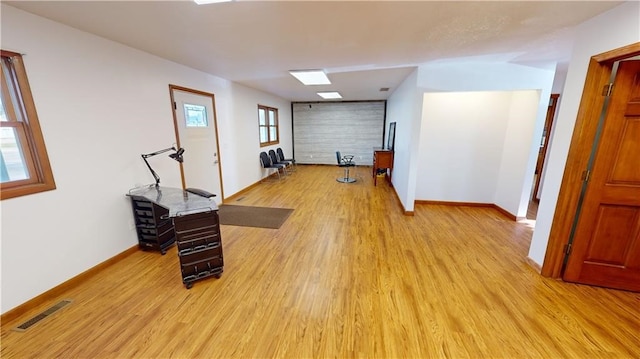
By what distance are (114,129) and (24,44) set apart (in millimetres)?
868

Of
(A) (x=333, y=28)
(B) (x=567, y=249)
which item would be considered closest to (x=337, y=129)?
(A) (x=333, y=28)

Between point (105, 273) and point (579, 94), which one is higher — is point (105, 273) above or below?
below

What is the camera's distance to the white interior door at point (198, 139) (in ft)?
11.6

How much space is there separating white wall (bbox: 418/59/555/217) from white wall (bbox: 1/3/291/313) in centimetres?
382

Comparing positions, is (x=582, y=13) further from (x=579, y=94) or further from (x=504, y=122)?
(x=504, y=122)

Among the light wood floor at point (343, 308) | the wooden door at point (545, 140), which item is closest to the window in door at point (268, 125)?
the light wood floor at point (343, 308)

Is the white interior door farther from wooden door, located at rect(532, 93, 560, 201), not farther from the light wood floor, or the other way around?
wooden door, located at rect(532, 93, 560, 201)

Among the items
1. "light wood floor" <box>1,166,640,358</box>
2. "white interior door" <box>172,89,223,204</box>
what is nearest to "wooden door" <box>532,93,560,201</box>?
"light wood floor" <box>1,166,640,358</box>

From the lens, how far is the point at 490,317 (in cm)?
184

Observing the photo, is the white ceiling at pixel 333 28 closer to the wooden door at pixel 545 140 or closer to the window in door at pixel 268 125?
the wooden door at pixel 545 140

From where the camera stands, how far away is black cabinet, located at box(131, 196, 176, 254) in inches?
107

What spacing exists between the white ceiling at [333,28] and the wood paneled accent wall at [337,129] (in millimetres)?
5106

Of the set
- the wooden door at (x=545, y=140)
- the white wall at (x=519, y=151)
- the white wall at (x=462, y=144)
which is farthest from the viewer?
the wooden door at (x=545, y=140)

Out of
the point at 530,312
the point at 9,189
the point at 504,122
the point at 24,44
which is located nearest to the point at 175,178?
the point at 9,189
